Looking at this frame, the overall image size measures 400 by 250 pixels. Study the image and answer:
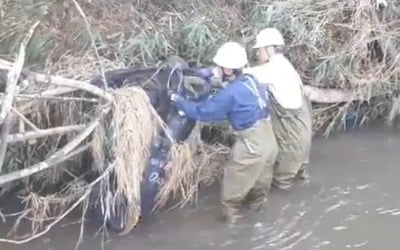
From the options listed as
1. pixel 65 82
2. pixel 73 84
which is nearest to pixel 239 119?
pixel 73 84

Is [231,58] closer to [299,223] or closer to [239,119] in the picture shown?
[239,119]

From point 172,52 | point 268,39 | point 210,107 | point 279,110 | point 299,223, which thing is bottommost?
point 299,223

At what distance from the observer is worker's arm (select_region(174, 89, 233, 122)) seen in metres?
8.70

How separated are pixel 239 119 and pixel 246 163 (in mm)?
444

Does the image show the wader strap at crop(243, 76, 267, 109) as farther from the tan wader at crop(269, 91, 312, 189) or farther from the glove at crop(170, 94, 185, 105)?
the tan wader at crop(269, 91, 312, 189)

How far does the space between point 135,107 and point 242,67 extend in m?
1.16

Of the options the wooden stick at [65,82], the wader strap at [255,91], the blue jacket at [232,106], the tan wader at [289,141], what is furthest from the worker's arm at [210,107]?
the tan wader at [289,141]

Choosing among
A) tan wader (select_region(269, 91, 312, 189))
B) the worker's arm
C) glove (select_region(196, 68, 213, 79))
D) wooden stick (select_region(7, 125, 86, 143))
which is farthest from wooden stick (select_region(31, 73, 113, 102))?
tan wader (select_region(269, 91, 312, 189))

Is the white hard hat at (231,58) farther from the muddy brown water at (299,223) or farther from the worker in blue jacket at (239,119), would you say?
the muddy brown water at (299,223)

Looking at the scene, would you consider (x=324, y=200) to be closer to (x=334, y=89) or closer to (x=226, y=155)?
(x=226, y=155)

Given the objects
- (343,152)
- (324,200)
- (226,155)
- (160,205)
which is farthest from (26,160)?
(343,152)

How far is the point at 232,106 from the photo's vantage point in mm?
8742

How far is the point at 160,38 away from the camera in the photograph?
34.5ft

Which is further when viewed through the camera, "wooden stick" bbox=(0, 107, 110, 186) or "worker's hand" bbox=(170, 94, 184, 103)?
"worker's hand" bbox=(170, 94, 184, 103)
